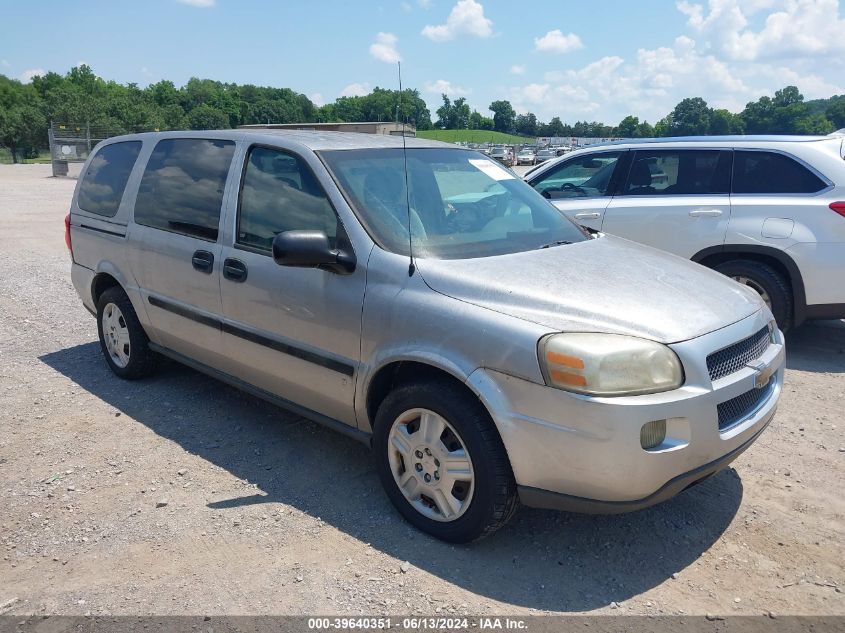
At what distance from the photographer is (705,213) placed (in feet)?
20.5

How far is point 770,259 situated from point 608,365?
408 cm

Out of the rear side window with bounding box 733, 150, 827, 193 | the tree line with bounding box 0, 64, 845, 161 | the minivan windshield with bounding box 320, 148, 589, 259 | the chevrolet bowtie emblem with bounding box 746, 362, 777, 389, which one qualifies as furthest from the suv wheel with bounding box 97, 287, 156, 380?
the tree line with bounding box 0, 64, 845, 161

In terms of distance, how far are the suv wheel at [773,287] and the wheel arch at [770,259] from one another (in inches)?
1.8

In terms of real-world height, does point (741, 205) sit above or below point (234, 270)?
above

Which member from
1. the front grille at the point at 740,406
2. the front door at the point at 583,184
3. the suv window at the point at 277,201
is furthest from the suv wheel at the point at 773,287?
the suv window at the point at 277,201

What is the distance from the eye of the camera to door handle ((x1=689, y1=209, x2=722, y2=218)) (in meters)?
6.18

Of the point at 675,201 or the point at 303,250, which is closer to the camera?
the point at 303,250

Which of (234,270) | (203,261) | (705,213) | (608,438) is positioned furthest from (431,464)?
(705,213)

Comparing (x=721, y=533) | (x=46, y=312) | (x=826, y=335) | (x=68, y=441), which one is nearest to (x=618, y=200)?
(x=826, y=335)

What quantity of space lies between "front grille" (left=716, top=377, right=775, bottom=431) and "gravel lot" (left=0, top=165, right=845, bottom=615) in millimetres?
646

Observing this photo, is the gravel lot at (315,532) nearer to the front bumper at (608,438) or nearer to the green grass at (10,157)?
the front bumper at (608,438)

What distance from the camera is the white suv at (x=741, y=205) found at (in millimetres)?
5754

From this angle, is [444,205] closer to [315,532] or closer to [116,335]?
[315,532]

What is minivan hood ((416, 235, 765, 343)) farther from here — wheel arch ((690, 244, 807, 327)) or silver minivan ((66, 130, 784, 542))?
wheel arch ((690, 244, 807, 327))
